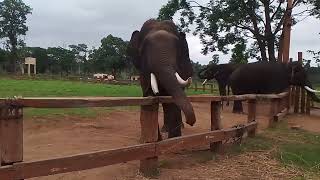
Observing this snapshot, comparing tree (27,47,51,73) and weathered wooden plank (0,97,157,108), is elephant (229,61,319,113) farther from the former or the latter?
tree (27,47,51,73)

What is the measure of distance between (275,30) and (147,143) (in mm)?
18569

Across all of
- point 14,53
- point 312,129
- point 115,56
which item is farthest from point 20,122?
point 14,53

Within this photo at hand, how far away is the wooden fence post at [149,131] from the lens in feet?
22.9

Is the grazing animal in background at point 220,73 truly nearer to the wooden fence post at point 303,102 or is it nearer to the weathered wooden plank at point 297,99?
the weathered wooden plank at point 297,99

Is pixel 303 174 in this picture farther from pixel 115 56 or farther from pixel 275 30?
pixel 115 56

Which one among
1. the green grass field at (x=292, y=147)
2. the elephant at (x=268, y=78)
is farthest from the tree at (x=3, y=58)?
the green grass field at (x=292, y=147)

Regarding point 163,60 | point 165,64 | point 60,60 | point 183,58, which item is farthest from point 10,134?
point 60,60

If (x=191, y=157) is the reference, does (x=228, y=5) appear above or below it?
above

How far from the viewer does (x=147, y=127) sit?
274 inches

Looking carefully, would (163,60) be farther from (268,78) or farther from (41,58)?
(41,58)

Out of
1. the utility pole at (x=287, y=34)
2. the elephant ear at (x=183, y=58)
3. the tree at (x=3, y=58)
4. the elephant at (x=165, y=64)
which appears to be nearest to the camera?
the elephant at (x=165, y=64)

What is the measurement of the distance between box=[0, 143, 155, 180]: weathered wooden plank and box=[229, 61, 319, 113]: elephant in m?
11.8

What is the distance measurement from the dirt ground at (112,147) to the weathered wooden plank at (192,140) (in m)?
0.30

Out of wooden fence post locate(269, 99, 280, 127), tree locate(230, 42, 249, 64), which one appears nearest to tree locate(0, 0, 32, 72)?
tree locate(230, 42, 249, 64)
